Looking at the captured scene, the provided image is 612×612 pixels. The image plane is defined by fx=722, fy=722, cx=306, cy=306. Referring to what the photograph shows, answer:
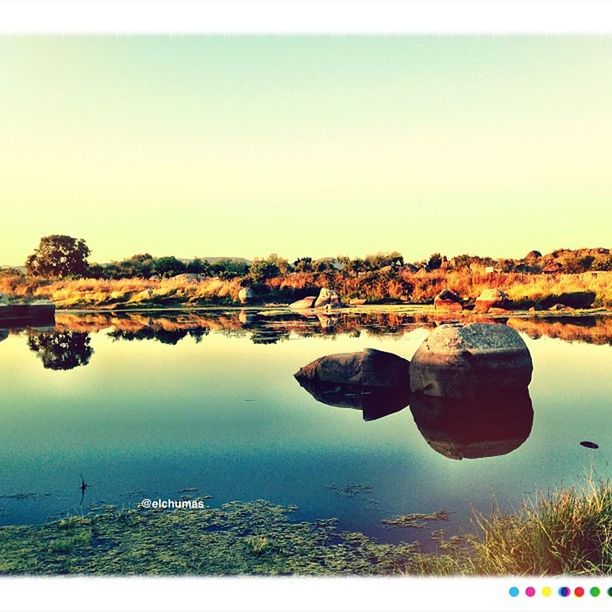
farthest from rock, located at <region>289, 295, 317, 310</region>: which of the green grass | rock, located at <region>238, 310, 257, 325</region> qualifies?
the green grass

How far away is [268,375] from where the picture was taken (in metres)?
7.71

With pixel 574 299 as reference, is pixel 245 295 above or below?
above

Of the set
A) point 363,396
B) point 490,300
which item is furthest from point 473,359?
point 490,300

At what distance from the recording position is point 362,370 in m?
7.68

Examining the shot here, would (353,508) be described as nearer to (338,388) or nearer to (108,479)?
(108,479)

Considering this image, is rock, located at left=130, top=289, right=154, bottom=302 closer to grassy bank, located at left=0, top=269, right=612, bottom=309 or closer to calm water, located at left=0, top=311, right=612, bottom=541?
grassy bank, located at left=0, top=269, right=612, bottom=309

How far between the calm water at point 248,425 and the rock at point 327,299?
454 millimetres

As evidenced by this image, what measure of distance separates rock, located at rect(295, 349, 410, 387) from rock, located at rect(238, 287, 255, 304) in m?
0.97

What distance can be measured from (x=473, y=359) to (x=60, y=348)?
3.96 metres

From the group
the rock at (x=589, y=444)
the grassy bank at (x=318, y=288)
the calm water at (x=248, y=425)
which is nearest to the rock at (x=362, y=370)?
the calm water at (x=248, y=425)

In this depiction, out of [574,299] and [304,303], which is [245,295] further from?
[574,299]

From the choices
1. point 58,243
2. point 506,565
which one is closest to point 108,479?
point 58,243

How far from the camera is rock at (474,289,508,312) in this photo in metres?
7.99

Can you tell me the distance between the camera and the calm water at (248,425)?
16.1 ft
